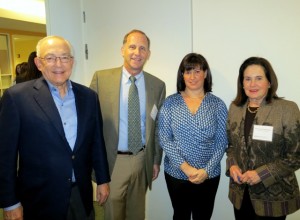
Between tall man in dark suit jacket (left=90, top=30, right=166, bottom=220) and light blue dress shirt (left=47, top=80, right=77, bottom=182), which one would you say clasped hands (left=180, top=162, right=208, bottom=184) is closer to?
tall man in dark suit jacket (left=90, top=30, right=166, bottom=220)

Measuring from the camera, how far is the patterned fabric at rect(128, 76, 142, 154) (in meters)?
2.02

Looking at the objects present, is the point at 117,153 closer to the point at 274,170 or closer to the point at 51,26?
the point at 274,170

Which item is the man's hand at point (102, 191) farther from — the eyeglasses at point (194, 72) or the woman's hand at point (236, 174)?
the eyeglasses at point (194, 72)

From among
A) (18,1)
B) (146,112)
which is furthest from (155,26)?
(18,1)

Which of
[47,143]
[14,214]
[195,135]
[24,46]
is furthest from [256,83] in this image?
[24,46]

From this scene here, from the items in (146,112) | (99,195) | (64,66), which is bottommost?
(99,195)

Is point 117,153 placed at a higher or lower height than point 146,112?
lower

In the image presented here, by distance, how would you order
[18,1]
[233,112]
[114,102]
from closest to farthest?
1. [233,112]
2. [114,102]
3. [18,1]

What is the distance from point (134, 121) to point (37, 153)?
2.46 feet

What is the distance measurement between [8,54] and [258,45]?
6917 millimetres

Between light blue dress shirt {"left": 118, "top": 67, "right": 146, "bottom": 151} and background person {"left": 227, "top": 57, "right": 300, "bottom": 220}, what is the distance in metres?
0.70

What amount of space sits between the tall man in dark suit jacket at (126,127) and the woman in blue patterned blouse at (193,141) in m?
0.16

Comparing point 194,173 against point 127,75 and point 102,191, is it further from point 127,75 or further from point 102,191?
point 127,75

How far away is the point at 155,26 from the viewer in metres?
2.55
